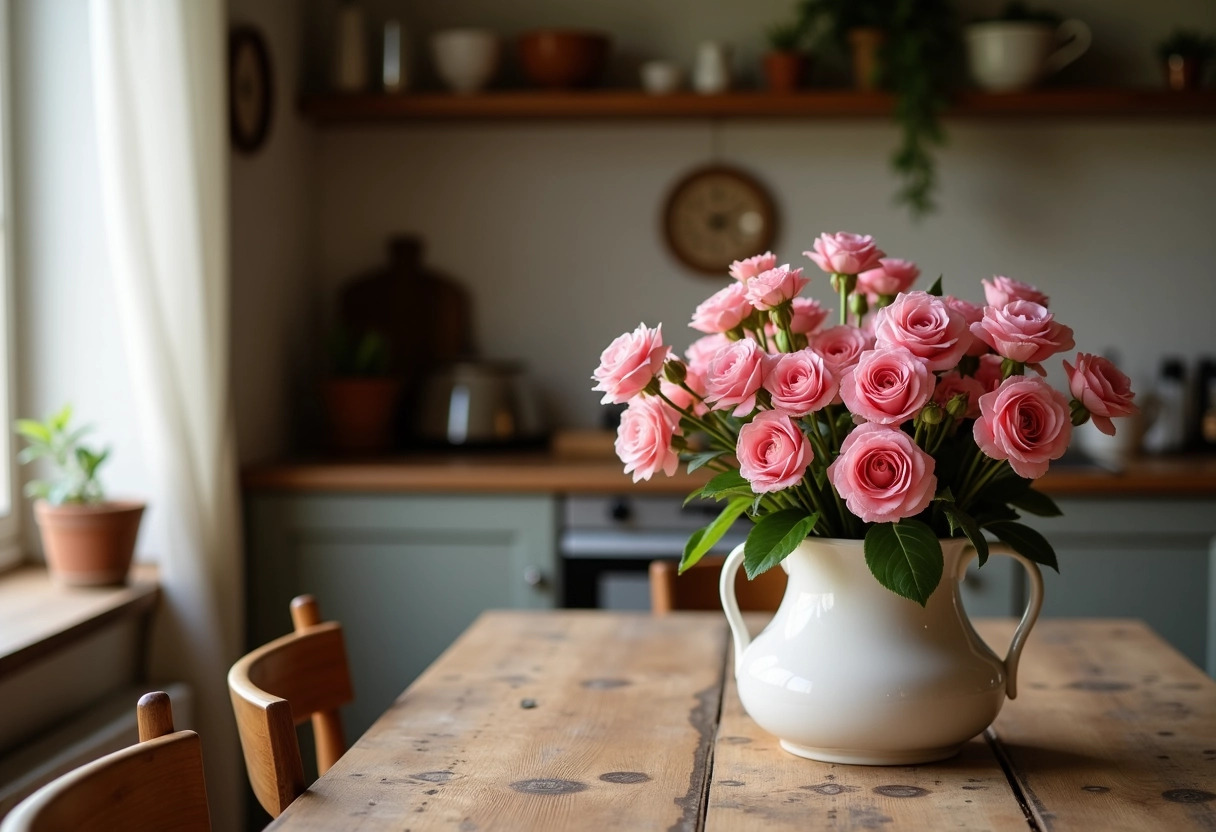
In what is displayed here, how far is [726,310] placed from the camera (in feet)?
4.13

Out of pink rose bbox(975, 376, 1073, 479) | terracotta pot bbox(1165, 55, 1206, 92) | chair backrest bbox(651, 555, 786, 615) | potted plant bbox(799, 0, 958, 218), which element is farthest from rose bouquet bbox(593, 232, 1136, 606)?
terracotta pot bbox(1165, 55, 1206, 92)

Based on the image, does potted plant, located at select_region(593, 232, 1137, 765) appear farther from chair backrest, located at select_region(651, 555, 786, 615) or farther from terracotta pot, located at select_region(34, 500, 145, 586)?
terracotta pot, located at select_region(34, 500, 145, 586)

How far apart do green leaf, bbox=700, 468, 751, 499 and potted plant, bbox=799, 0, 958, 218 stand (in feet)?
6.72

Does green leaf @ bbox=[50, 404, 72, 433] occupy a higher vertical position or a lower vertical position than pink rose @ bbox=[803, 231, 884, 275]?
lower

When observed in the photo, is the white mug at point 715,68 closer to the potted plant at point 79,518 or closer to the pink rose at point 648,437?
the potted plant at point 79,518

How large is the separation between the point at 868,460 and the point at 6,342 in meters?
1.92

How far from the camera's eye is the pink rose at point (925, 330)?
1146mm

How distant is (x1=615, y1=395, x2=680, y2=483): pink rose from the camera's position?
4.03 feet

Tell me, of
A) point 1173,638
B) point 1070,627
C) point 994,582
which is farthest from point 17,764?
point 1173,638

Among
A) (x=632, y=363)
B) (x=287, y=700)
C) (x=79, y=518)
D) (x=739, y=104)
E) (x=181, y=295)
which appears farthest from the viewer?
(x=739, y=104)

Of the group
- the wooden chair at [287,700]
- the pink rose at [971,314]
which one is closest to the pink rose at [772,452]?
the pink rose at [971,314]

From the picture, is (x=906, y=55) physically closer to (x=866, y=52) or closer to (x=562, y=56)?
(x=866, y=52)

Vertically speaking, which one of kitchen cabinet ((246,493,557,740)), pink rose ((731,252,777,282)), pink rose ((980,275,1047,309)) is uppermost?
pink rose ((731,252,777,282))

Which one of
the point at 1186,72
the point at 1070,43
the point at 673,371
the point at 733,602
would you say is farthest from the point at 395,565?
the point at 1186,72
